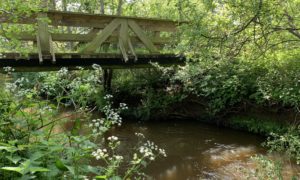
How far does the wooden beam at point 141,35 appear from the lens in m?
8.21

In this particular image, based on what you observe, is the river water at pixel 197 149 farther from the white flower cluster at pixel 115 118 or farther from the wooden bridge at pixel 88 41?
the white flower cluster at pixel 115 118

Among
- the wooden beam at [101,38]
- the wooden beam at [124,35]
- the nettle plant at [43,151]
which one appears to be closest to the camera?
the nettle plant at [43,151]

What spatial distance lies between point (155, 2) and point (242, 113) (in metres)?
A: 8.87

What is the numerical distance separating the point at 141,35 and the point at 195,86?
2.28m

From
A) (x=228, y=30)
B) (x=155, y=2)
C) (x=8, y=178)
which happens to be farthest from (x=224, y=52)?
(x=155, y=2)

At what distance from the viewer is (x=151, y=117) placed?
33.0 feet

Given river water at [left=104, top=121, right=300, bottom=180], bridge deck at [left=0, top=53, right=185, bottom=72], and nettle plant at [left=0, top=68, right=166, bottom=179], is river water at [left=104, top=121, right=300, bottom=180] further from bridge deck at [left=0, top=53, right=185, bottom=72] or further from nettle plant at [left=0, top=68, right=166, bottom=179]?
nettle plant at [left=0, top=68, right=166, bottom=179]

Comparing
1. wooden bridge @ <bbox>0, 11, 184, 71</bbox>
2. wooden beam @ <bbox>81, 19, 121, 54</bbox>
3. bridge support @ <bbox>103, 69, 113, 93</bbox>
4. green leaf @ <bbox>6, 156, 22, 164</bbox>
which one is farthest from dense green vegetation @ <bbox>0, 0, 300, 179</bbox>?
wooden beam @ <bbox>81, 19, 121, 54</bbox>

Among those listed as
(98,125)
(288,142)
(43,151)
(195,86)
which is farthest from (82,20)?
(43,151)

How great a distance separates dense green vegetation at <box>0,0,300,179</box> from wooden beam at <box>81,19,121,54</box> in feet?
2.05

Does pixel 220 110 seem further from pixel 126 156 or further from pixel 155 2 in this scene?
pixel 155 2

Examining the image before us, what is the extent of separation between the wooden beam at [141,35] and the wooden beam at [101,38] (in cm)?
45

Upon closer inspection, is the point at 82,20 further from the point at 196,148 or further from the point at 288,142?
the point at 288,142

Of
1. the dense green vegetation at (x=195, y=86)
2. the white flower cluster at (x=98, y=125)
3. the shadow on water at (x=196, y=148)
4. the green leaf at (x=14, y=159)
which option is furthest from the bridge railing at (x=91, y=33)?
the green leaf at (x=14, y=159)
